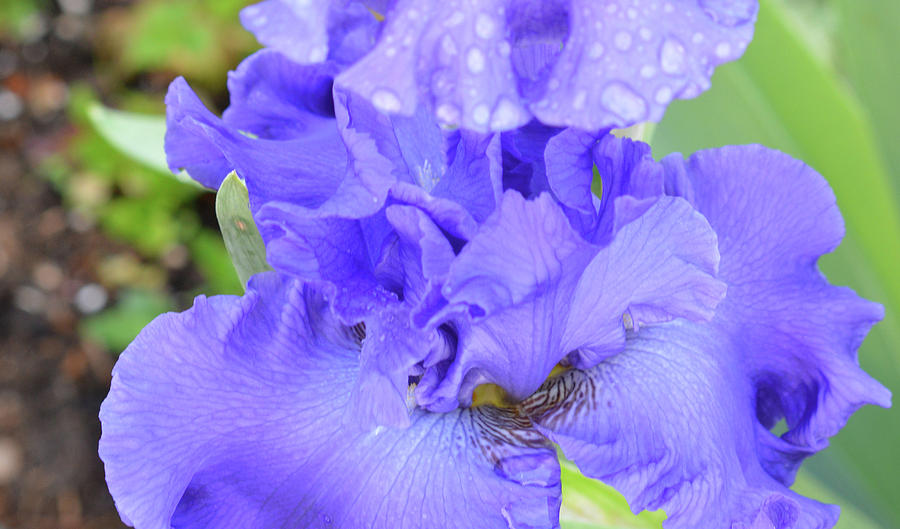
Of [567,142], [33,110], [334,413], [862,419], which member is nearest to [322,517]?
[334,413]

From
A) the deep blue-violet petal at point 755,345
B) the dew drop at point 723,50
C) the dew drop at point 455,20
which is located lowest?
the deep blue-violet petal at point 755,345

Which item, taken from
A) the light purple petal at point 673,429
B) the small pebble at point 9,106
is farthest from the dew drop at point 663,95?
the small pebble at point 9,106

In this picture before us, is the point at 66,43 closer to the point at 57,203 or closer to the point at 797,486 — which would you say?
the point at 57,203

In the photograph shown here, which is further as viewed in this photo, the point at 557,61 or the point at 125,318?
the point at 125,318

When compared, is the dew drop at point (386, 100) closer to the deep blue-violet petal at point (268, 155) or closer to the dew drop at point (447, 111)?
the dew drop at point (447, 111)

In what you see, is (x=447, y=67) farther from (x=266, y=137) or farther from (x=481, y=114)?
(x=266, y=137)

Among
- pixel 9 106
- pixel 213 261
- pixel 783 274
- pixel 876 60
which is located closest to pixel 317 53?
pixel 783 274

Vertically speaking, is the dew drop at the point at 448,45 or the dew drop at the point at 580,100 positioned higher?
the dew drop at the point at 580,100
